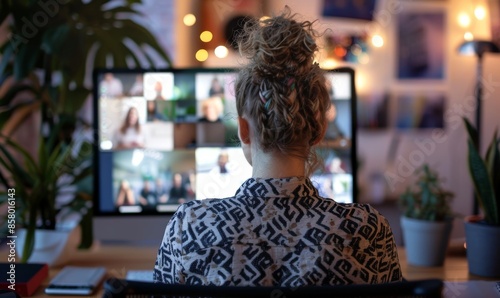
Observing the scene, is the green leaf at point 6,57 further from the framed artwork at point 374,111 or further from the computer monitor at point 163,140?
the framed artwork at point 374,111

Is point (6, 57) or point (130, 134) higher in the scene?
point (6, 57)

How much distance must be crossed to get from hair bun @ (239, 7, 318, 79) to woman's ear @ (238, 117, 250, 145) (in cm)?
8

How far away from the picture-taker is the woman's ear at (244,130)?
2.94ft

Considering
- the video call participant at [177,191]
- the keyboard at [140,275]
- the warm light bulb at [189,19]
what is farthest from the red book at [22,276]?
the warm light bulb at [189,19]

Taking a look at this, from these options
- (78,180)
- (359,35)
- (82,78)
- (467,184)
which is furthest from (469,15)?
(78,180)

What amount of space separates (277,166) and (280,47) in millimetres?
175

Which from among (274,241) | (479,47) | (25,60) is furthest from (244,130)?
(479,47)

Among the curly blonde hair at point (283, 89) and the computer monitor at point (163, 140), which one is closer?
the curly blonde hair at point (283, 89)

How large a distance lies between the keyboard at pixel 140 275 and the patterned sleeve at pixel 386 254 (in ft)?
1.87

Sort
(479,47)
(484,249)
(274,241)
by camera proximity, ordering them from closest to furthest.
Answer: (274,241)
(484,249)
(479,47)

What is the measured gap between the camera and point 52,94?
6.29 feet

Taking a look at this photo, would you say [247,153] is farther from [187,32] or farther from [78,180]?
[187,32]

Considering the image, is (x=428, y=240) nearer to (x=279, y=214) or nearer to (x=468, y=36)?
(x=279, y=214)

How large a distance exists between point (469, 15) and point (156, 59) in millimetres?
2081
